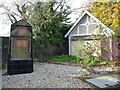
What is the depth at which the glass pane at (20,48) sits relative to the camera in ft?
15.3

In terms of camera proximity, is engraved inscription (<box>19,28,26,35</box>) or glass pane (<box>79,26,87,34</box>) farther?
glass pane (<box>79,26,87,34</box>)

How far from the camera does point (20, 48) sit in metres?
4.78

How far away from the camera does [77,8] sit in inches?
504

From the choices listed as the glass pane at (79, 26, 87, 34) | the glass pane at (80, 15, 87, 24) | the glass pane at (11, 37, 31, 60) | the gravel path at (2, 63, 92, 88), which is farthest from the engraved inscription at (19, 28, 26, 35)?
the glass pane at (80, 15, 87, 24)

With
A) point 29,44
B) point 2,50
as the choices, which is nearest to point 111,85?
point 29,44

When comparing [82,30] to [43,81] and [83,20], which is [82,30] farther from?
[43,81]

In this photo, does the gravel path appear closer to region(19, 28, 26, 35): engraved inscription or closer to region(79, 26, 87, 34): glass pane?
region(19, 28, 26, 35): engraved inscription

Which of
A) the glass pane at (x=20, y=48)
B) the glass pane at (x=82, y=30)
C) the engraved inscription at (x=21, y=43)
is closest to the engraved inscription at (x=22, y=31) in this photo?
the glass pane at (x=20, y=48)

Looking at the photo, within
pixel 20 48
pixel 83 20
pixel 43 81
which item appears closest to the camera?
pixel 43 81

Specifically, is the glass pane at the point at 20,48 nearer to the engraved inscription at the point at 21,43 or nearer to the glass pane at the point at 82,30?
the engraved inscription at the point at 21,43

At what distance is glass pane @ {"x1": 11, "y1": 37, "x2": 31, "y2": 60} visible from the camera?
467 centimetres

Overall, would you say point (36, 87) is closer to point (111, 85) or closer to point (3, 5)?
point (111, 85)

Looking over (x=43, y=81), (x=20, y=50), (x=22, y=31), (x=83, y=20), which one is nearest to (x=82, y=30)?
(x=83, y=20)

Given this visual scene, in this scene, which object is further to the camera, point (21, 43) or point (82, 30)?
point (82, 30)
